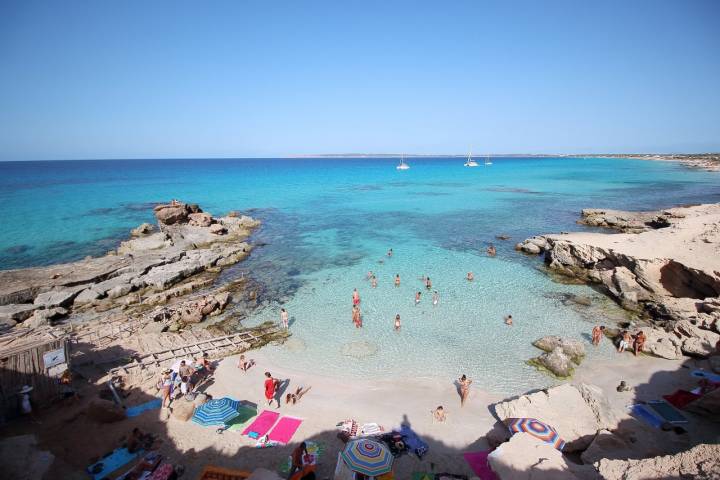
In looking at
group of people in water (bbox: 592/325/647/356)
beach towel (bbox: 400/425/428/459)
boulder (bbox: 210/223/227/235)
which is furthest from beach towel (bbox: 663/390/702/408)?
boulder (bbox: 210/223/227/235)

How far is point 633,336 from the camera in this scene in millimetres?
16141

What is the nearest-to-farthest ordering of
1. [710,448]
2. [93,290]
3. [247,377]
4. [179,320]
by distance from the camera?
[710,448], [247,377], [179,320], [93,290]

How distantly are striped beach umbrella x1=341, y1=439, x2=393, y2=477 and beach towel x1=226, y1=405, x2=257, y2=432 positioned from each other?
428 cm

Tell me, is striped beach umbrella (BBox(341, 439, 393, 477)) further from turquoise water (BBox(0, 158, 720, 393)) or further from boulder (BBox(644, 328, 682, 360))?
boulder (BBox(644, 328, 682, 360))

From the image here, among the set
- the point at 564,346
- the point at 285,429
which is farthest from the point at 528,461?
the point at 564,346

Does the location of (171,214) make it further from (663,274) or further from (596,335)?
(663,274)

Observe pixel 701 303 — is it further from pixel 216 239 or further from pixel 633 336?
pixel 216 239

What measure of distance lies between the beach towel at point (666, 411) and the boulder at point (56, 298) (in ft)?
98.0

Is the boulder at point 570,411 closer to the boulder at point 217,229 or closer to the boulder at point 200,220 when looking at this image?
the boulder at point 217,229

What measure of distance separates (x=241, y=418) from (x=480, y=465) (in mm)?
7851

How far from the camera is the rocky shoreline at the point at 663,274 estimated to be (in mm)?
15703

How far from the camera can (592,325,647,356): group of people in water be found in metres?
15.6

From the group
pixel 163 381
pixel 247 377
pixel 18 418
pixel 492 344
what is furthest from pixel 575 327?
pixel 18 418

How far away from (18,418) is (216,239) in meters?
25.3
